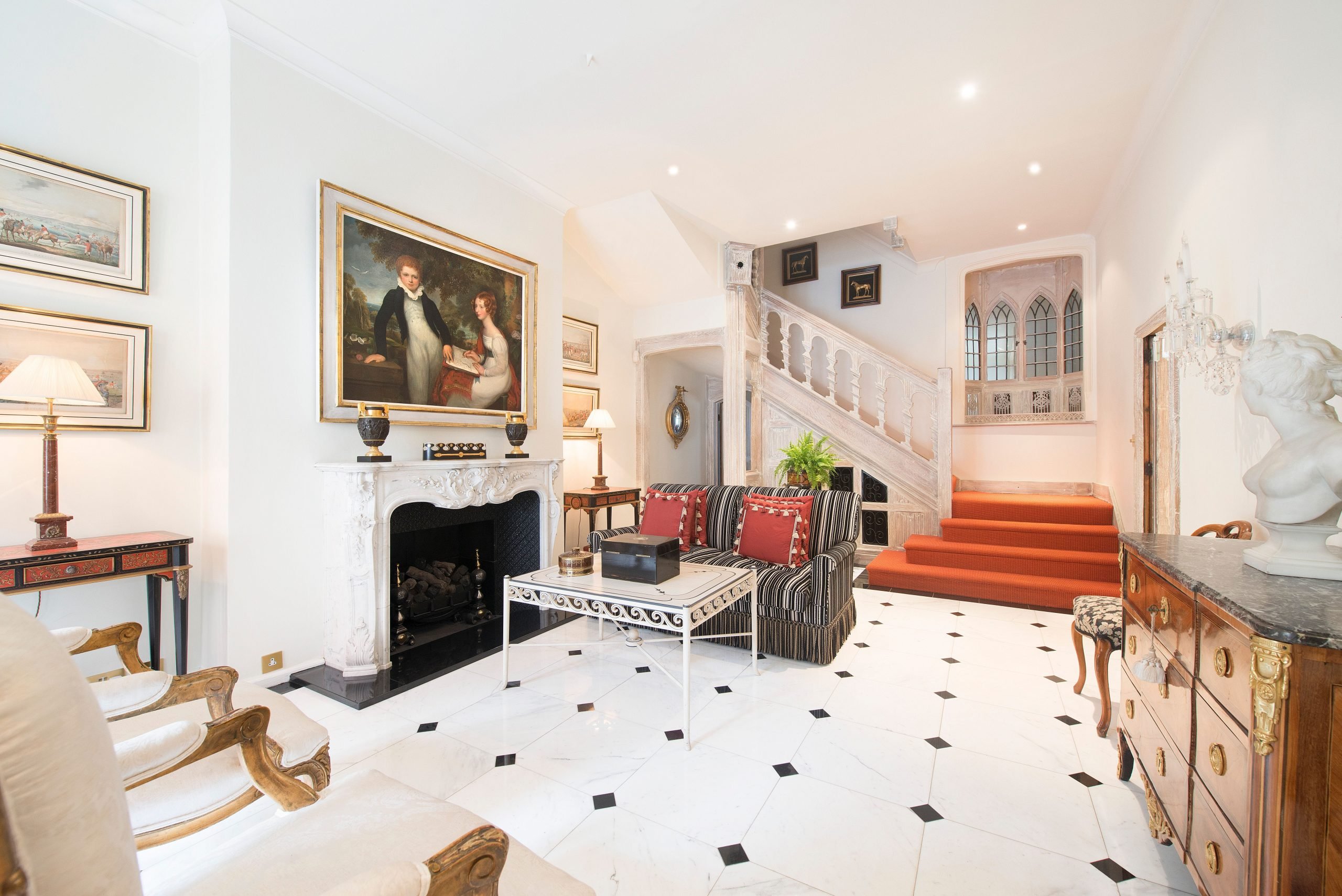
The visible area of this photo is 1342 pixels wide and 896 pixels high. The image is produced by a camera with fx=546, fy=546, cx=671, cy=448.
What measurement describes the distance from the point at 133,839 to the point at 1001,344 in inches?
362

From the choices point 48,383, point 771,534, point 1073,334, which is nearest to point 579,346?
point 771,534

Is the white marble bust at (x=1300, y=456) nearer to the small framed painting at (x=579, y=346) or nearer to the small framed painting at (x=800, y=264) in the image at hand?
the small framed painting at (x=579, y=346)

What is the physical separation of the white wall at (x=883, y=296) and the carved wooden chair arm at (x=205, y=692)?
6472mm

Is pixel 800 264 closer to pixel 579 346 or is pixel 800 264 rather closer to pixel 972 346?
pixel 972 346

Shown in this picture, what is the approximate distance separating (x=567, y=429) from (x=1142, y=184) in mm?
5306

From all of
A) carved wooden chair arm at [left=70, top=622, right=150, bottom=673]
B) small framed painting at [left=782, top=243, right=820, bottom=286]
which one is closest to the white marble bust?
carved wooden chair arm at [left=70, top=622, right=150, bottom=673]

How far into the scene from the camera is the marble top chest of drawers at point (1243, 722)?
103cm

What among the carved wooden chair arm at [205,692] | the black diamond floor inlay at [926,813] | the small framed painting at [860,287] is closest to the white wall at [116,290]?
the carved wooden chair arm at [205,692]

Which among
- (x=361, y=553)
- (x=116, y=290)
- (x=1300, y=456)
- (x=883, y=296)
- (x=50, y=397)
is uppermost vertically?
(x=883, y=296)

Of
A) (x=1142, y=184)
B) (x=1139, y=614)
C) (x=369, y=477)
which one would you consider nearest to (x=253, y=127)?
(x=369, y=477)

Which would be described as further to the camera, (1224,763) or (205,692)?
(205,692)

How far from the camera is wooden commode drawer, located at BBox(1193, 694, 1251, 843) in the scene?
46.5 inches

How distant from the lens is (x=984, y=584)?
15.5 feet

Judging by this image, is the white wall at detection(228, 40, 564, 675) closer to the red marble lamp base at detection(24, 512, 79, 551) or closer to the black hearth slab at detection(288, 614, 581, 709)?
the black hearth slab at detection(288, 614, 581, 709)
